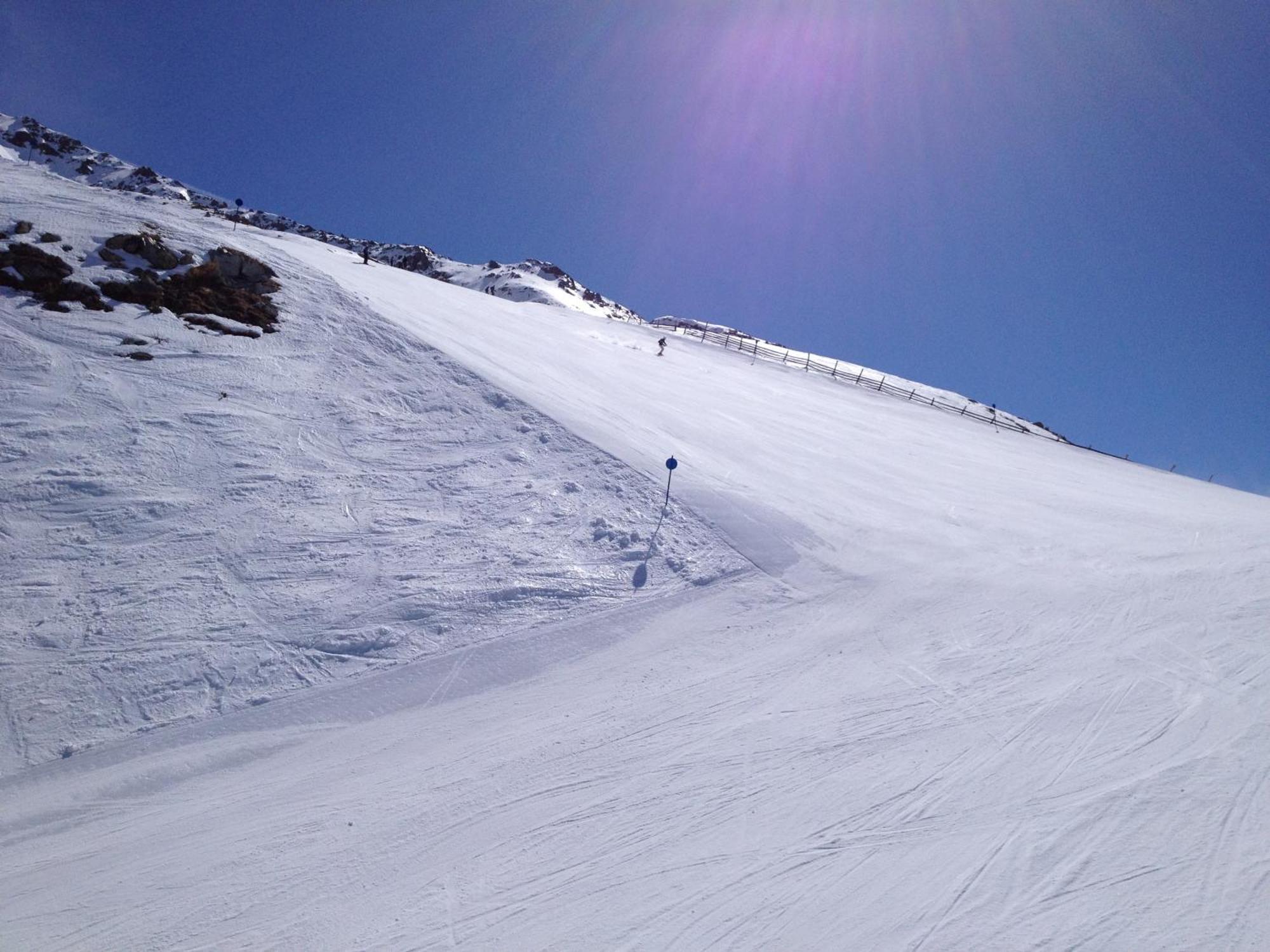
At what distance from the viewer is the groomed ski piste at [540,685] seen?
191 inches

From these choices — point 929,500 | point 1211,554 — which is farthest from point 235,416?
point 1211,554

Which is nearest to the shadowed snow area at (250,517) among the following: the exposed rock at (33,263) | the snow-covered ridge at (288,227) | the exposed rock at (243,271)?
the exposed rock at (33,263)

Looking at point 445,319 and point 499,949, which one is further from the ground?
point 445,319

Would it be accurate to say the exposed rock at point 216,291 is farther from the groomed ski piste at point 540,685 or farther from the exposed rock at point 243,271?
the groomed ski piste at point 540,685

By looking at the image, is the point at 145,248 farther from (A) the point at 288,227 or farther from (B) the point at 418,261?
(A) the point at 288,227

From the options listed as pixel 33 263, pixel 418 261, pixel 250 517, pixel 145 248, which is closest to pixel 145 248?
pixel 145 248

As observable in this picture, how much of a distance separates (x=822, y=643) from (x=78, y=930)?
7.67 m

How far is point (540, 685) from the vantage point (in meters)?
7.20

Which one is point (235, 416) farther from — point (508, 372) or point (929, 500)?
point (929, 500)

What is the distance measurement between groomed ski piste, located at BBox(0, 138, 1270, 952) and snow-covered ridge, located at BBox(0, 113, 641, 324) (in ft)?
272

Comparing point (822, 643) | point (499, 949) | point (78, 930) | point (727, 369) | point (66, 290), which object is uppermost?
point (727, 369)

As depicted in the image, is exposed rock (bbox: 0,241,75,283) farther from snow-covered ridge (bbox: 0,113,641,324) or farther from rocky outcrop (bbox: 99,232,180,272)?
snow-covered ridge (bbox: 0,113,641,324)

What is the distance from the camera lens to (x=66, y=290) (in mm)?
11461

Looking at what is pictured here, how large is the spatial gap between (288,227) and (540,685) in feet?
A: 596
